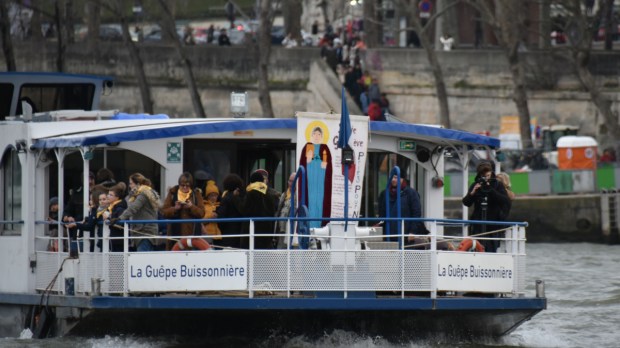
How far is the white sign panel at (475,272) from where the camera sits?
19.9m

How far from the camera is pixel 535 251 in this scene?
4012 cm

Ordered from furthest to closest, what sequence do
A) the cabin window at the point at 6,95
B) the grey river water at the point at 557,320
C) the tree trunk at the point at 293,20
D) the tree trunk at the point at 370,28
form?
the tree trunk at the point at 293,20, the tree trunk at the point at 370,28, the cabin window at the point at 6,95, the grey river water at the point at 557,320

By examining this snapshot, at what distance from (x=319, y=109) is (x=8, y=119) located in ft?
108

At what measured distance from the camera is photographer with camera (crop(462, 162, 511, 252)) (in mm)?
21156

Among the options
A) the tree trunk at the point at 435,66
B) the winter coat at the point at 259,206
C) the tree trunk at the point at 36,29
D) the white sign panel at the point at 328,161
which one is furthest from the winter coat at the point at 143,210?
the tree trunk at the point at 36,29

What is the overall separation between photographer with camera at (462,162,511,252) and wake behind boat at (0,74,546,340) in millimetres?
406

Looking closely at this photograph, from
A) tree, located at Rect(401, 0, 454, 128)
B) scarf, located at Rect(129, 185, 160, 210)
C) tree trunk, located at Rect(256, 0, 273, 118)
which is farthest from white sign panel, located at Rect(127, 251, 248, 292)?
tree, located at Rect(401, 0, 454, 128)

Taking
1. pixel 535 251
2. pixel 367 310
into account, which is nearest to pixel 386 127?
pixel 367 310

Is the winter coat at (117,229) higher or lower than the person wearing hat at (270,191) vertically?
lower

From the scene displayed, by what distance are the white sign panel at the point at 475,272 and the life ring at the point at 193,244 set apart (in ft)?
8.50

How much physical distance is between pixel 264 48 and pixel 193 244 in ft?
101

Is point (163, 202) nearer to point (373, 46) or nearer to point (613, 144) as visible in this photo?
point (613, 144)

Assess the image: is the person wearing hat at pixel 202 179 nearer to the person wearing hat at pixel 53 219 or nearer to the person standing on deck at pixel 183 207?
the person standing on deck at pixel 183 207

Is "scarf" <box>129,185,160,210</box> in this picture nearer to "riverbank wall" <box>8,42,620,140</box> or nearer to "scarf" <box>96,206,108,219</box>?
"scarf" <box>96,206,108,219</box>
